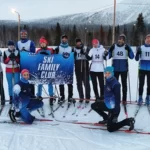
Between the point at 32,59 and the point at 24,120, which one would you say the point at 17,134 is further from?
the point at 32,59

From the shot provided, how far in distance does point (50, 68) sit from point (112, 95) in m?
2.49

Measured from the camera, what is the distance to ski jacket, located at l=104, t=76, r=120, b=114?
5.86m

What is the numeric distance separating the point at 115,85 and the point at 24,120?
227 cm

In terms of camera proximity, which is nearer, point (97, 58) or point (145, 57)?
point (145, 57)

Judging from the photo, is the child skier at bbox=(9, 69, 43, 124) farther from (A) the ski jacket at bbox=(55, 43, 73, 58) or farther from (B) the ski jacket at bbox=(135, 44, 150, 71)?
(B) the ski jacket at bbox=(135, 44, 150, 71)

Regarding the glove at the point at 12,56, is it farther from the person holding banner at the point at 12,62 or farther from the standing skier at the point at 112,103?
the standing skier at the point at 112,103

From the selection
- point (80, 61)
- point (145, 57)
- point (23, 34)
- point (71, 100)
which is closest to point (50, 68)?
point (80, 61)

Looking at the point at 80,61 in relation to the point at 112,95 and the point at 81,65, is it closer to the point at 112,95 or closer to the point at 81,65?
the point at 81,65

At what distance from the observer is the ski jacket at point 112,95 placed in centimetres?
586

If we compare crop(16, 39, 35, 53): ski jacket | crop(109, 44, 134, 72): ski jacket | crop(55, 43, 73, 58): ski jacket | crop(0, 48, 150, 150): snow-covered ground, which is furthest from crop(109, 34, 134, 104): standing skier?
crop(16, 39, 35, 53): ski jacket

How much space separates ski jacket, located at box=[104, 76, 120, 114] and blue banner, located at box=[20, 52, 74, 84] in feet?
6.42

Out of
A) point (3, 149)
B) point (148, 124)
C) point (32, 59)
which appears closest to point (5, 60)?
point (32, 59)

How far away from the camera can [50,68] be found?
7.86 meters

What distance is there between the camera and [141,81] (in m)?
7.57
